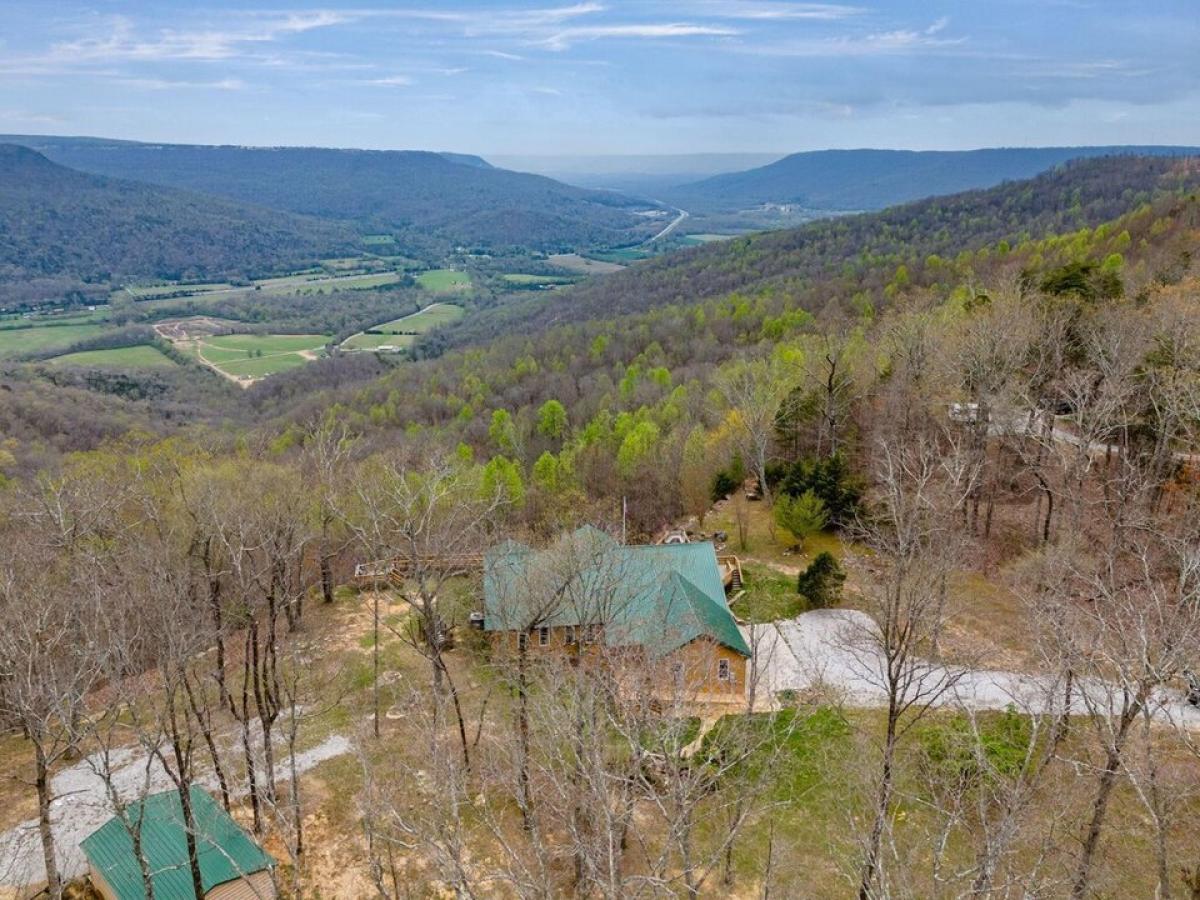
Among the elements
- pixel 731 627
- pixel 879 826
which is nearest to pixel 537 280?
pixel 731 627

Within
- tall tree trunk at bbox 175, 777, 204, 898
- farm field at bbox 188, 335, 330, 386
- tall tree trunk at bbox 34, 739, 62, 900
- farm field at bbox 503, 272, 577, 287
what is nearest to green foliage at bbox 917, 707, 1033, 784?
tall tree trunk at bbox 175, 777, 204, 898

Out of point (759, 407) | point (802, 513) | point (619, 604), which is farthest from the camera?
point (759, 407)

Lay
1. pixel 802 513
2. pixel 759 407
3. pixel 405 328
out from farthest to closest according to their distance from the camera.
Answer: pixel 405 328, pixel 759 407, pixel 802 513


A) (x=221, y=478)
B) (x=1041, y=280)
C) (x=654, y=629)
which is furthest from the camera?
(x=1041, y=280)

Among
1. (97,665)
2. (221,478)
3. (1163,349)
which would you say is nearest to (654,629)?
(97,665)

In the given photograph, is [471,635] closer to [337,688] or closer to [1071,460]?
[337,688]

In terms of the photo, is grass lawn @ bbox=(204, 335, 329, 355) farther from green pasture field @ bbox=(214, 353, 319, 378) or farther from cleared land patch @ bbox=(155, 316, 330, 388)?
green pasture field @ bbox=(214, 353, 319, 378)

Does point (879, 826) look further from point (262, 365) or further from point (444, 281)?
point (444, 281)
